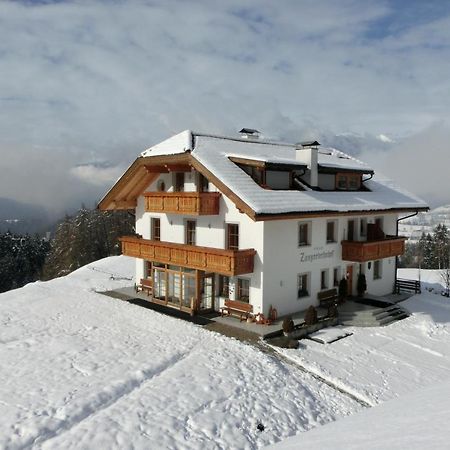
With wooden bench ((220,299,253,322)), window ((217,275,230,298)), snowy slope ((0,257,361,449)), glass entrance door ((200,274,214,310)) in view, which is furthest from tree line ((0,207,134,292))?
snowy slope ((0,257,361,449))

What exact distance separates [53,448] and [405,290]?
81.0 feet

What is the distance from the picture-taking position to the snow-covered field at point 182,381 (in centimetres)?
1224

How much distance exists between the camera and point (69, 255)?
63344mm

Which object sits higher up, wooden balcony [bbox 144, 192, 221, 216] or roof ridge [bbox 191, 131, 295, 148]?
roof ridge [bbox 191, 131, 295, 148]

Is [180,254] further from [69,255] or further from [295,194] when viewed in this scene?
[69,255]

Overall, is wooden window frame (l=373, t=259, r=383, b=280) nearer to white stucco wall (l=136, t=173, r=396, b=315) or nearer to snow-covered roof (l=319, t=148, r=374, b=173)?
white stucco wall (l=136, t=173, r=396, b=315)

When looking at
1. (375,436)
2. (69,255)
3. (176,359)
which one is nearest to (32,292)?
(176,359)

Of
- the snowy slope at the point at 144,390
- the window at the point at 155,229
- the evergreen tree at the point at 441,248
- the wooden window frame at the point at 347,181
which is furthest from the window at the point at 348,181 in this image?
the evergreen tree at the point at 441,248

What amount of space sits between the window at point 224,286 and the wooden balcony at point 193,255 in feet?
5.20

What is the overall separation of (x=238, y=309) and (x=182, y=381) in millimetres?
7577

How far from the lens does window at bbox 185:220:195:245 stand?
83.6ft

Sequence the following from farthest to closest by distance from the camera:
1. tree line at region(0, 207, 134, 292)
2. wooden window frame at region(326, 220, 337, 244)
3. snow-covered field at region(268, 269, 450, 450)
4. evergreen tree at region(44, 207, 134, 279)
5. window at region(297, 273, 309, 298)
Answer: tree line at region(0, 207, 134, 292)
evergreen tree at region(44, 207, 134, 279)
wooden window frame at region(326, 220, 337, 244)
window at region(297, 273, 309, 298)
snow-covered field at region(268, 269, 450, 450)

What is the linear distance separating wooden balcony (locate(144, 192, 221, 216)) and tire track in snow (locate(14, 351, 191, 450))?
789 cm

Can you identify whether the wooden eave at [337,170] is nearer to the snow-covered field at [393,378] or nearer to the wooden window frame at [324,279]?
the wooden window frame at [324,279]
